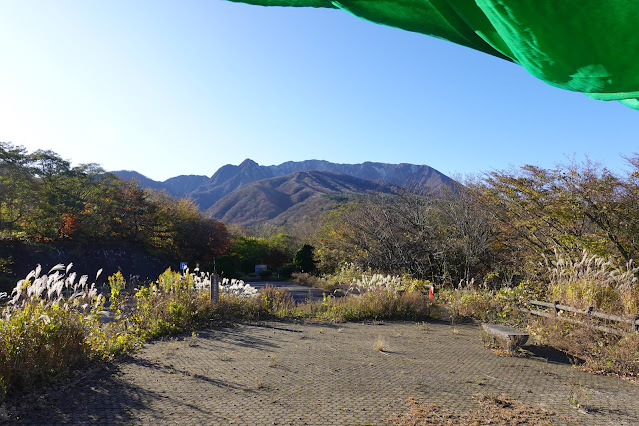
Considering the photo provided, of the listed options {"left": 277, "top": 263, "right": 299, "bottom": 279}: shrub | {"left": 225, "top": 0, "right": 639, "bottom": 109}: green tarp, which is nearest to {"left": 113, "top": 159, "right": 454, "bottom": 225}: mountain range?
{"left": 277, "top": 263, "right": 299, "bottom": 279}: shrub

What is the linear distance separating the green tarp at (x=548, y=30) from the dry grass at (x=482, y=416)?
3867mm

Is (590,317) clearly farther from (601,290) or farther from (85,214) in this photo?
(85,214)

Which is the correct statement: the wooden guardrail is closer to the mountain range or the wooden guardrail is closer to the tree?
the tree

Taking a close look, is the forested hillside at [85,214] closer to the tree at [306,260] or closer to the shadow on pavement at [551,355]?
the tree at [306,260]

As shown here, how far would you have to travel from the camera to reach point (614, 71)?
54 centimetres

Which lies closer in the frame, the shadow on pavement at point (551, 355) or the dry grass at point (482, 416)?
the dry grass at point (482, 416)

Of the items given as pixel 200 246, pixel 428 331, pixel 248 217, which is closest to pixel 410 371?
pixel 428 331

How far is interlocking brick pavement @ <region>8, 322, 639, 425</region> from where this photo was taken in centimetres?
409

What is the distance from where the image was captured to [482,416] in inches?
159

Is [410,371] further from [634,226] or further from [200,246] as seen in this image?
[200,246]

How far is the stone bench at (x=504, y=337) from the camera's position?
690 cm

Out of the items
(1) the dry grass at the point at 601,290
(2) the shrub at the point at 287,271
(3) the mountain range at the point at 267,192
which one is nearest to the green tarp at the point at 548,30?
(1) the dry grass at the point at 601,290

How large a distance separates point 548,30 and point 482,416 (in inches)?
172

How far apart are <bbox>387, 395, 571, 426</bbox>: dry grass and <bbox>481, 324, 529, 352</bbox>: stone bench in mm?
2702
